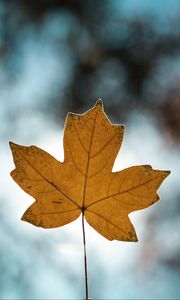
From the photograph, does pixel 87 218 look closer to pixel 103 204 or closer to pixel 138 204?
pixel 103 204

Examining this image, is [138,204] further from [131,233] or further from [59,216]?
[59,216]

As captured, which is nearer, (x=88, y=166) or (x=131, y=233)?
(x=131, y=233)

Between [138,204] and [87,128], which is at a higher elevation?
[87,128]

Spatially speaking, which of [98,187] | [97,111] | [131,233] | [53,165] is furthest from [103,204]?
[97,111]

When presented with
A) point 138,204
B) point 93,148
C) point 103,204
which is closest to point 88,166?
point 93,148

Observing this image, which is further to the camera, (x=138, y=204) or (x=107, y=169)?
(x=107, y=169)

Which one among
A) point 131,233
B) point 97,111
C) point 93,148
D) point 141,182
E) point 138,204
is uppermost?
point 97,111
